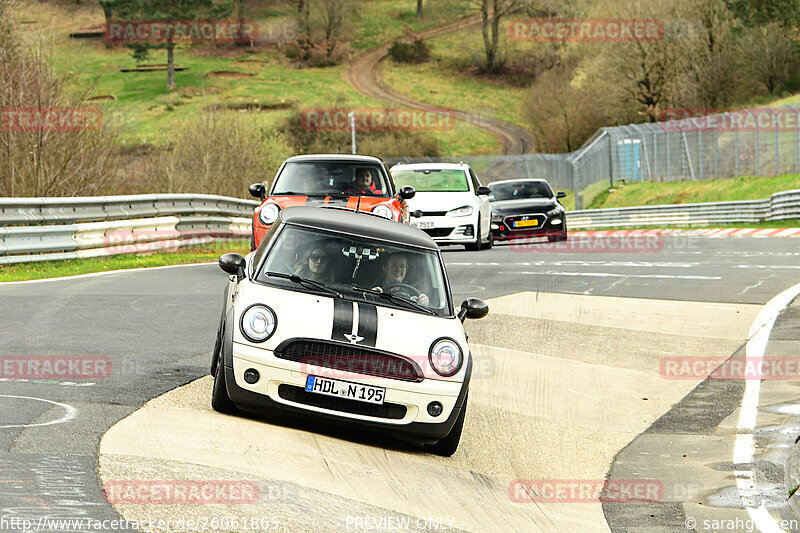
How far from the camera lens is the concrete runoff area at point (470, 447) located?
586 cm

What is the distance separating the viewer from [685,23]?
6638 centimetres

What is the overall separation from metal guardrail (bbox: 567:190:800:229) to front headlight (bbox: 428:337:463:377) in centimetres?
2827

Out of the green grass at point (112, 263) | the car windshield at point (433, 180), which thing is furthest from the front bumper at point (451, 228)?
the green grass at point (112, 263)

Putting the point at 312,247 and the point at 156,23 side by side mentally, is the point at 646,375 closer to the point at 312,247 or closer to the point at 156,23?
the point at 312,247

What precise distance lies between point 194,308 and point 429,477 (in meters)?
6.84

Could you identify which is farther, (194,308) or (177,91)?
(177,91)

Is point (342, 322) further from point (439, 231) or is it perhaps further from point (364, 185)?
point (439, 231)

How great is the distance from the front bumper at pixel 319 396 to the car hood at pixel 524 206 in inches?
773

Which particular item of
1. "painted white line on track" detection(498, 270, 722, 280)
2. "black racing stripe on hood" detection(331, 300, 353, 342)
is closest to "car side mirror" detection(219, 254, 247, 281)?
"black racing stripe on hood" detection(331, 300, 353, 342)

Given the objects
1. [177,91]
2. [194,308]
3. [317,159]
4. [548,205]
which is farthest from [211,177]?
[177,91]

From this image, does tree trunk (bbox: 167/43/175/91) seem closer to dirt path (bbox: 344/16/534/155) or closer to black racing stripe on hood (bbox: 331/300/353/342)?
dirt path (bbox: 344/16/534/155)

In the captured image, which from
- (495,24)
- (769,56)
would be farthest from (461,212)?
(495,24)

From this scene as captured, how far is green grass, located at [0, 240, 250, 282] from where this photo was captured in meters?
16.9

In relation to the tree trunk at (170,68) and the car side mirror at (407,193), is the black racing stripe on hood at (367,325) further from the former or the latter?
the tree trunk at (170,68)
